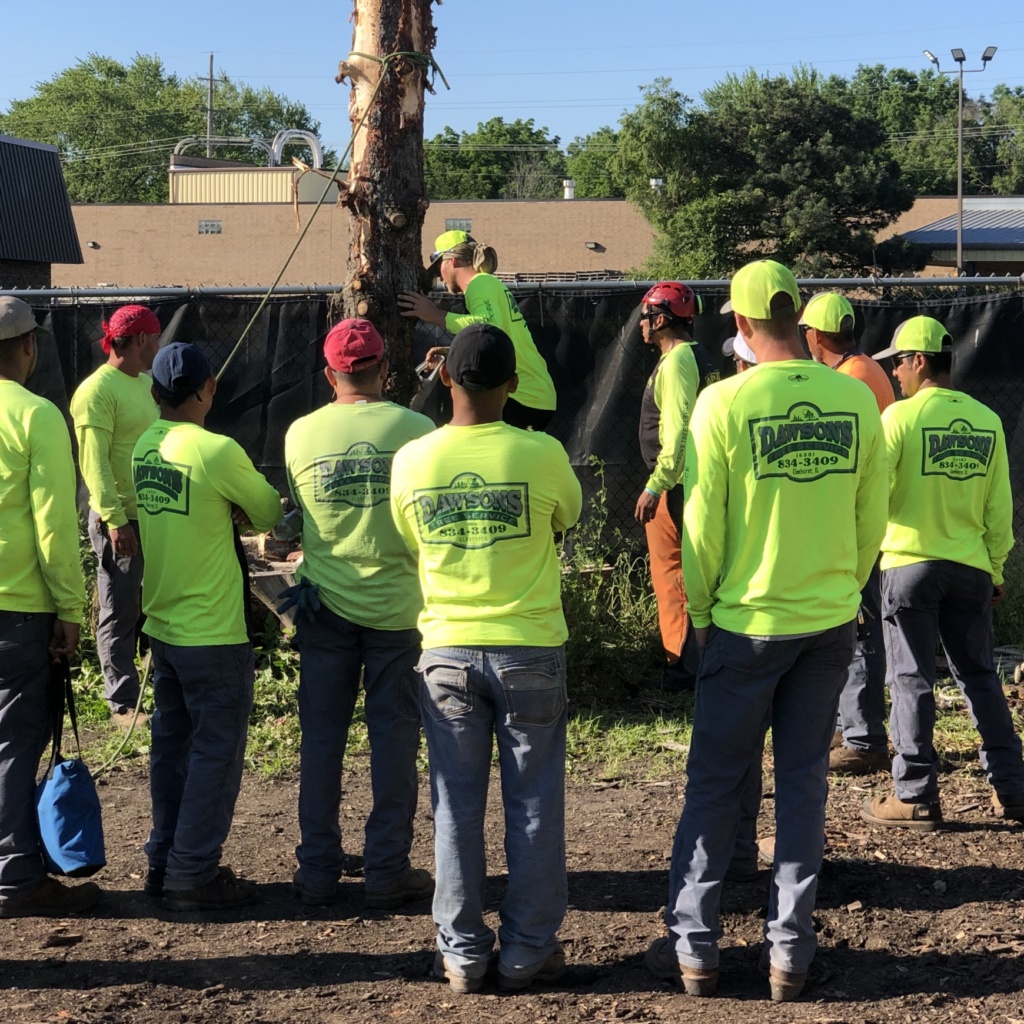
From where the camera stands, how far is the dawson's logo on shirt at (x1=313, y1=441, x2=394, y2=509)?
4.41 metres

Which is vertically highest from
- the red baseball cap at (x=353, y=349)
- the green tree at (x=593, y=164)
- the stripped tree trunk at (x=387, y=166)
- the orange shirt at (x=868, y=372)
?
the green tree at (x=593, y=164)

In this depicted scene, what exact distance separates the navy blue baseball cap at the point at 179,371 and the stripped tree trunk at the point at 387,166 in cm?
209

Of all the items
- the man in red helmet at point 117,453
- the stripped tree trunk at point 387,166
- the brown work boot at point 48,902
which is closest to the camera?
the brown work boot at point 48,902

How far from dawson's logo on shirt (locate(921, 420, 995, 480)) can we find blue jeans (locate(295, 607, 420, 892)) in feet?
7.48

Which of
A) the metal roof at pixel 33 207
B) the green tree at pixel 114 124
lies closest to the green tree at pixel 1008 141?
the green tree at pixel 114 124

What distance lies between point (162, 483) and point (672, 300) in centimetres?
323

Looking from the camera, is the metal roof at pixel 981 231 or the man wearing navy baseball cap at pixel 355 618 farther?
the metal roof at pixel 981 231

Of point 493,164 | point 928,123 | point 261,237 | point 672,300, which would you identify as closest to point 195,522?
point 672,300

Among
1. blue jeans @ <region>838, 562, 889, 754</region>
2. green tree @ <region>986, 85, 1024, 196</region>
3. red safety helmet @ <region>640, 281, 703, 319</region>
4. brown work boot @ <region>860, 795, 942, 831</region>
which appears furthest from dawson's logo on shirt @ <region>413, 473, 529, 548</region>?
green tree @ <region>986, 85, 1024, 196</region>

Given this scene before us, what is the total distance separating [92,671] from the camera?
7.70 metres

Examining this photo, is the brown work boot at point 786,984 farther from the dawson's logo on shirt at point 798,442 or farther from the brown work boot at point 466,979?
the dawson's logo on shirt at point 798,442

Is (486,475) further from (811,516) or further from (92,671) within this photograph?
(92,671)

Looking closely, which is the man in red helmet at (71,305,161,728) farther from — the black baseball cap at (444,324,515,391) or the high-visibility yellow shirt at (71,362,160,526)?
the black baseball cap at (444,324,515,391)

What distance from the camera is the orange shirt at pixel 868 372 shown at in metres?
5.86
